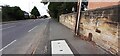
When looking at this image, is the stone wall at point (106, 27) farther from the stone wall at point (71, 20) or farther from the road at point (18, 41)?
the stone wall at point (71, 20)

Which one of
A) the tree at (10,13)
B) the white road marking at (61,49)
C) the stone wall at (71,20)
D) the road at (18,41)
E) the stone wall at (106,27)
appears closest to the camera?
the stone wall at (106,27)

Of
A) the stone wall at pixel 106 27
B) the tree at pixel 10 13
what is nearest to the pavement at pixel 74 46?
the stone wall at pixel 106 27

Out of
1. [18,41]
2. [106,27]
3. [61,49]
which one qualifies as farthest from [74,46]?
[18,41]

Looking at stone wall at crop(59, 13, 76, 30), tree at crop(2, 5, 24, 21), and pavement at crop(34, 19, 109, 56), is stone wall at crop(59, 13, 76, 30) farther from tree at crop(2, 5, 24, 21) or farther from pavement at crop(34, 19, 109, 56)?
tree at crop(2, 5, 24, 21)

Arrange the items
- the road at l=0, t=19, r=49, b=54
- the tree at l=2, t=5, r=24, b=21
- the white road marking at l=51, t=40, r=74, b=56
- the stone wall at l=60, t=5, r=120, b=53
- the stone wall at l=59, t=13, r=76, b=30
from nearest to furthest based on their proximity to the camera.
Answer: the stone wall at l=60, t=5, r=120, b=53 < the white road marking at l=51, t=40, r=74, b=56 < the road at l=0, t=19, r=49, b=54 < the stone wall at l=59, t=13, r=76, b=30 < the tree at l=2, t=5, r=24, b=21

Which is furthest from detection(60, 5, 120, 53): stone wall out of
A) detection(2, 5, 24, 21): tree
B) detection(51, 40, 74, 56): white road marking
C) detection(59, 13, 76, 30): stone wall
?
detection(2, 5, 24, 21): tree

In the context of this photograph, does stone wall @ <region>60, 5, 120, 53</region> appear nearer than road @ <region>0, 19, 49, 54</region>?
Yes

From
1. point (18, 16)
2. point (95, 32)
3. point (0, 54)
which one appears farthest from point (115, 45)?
point (18, 16)

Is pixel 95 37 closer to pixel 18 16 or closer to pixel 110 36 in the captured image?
pixel 110 36

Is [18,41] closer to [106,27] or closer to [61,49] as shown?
[61,49]

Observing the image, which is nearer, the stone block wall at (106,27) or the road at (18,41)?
the stone block wall at (106,27)

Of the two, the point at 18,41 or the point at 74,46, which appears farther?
the point at 18,41

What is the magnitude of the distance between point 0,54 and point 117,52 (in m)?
4.52

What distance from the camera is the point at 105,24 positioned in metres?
8.36
